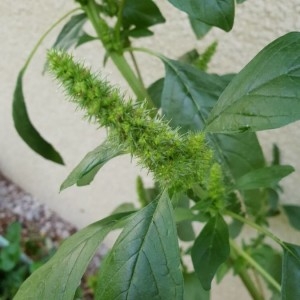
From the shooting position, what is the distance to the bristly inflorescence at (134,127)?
285 millimetres

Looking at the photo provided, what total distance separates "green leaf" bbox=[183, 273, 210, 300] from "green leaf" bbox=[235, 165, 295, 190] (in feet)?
0.44

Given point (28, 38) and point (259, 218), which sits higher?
point (28, 38)

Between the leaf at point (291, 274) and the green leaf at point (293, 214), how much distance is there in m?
0.27

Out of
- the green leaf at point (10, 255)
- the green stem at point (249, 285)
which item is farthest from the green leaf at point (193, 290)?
the green leaf at point (10, 255)

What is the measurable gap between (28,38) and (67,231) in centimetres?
50

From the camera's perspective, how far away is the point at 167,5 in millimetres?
651

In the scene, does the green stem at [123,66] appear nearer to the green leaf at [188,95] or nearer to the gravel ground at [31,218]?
the green leaf at [188,95]

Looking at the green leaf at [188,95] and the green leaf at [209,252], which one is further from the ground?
the green leaf at [188,95]

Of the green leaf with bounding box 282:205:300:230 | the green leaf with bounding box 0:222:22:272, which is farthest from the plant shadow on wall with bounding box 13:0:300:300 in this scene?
the green leaf with bounding box 0:222:22:272

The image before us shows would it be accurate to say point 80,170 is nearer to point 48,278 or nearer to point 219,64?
point 48,278

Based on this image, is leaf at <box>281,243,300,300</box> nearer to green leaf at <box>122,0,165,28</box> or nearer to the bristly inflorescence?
the bristly inflorescence

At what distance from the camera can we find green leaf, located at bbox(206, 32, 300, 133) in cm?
29

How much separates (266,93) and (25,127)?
299 mm

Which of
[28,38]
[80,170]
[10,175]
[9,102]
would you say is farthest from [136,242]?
[10,175]
